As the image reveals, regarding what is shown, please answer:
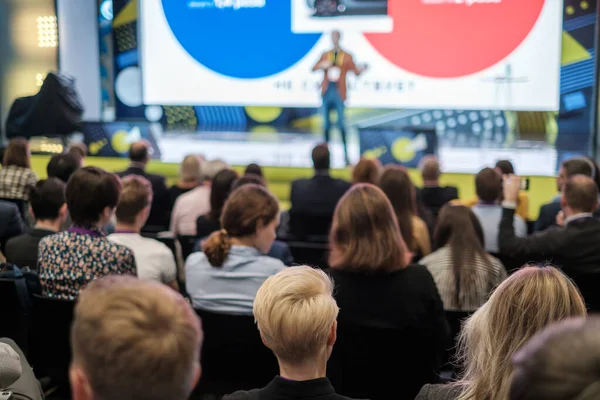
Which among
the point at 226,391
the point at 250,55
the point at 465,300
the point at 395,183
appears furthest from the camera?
the point at 250,55

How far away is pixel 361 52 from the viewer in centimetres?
1033

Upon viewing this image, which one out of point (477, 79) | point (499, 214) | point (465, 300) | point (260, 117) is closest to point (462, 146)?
point (477, 79)

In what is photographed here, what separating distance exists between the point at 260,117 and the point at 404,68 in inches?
91.3

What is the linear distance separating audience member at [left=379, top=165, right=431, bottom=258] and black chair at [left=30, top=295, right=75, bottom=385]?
6.19ft

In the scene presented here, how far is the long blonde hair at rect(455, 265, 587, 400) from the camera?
1594 mm

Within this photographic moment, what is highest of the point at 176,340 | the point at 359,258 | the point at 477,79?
the point at 477,79

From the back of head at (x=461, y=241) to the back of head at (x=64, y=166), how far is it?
2.56 m

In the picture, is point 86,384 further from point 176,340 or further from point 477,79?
point 477,79

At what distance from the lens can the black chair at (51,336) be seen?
Answer: 9.05 ft

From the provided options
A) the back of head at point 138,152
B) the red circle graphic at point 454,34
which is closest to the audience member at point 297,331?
the back of head at point 138,152

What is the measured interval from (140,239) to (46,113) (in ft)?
17.3

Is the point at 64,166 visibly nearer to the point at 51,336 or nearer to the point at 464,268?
the point at 51,336

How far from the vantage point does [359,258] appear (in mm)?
2732

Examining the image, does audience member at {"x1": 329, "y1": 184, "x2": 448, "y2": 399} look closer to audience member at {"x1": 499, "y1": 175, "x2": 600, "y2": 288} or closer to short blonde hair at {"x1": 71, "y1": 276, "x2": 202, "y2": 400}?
audience member at {"x1": 499, "y1": 175, "x2": 600, "y2": 288}
